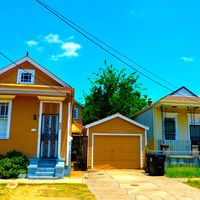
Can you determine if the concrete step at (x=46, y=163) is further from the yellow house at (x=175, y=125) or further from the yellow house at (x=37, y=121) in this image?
the yellow house at (x=175, y=125)

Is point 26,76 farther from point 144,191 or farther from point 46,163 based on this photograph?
point 144,191

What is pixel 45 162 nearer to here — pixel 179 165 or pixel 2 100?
pixel 2 100

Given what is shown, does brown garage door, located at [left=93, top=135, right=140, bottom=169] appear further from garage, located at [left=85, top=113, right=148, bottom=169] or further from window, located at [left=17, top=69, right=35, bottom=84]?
window, located at [left=17, top=69, right=35, bottom=84]

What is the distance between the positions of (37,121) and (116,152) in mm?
6413

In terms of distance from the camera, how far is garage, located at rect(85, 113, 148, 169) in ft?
57.2

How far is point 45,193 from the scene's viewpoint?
27.8 feet

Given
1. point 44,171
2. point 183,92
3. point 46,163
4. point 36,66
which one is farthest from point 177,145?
point 36,66

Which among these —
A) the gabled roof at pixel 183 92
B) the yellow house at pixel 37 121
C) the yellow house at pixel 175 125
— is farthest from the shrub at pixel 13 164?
the gabled roof at pixel 183 92

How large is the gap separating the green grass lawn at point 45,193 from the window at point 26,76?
702 centimetres

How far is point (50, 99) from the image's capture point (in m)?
14.1

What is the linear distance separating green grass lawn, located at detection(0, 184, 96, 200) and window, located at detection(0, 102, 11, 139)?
462 cm

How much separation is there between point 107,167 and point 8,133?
283 inches

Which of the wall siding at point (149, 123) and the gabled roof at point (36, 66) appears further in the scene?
the wall siding at point (149, 123)

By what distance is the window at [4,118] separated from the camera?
1383 centimetres
